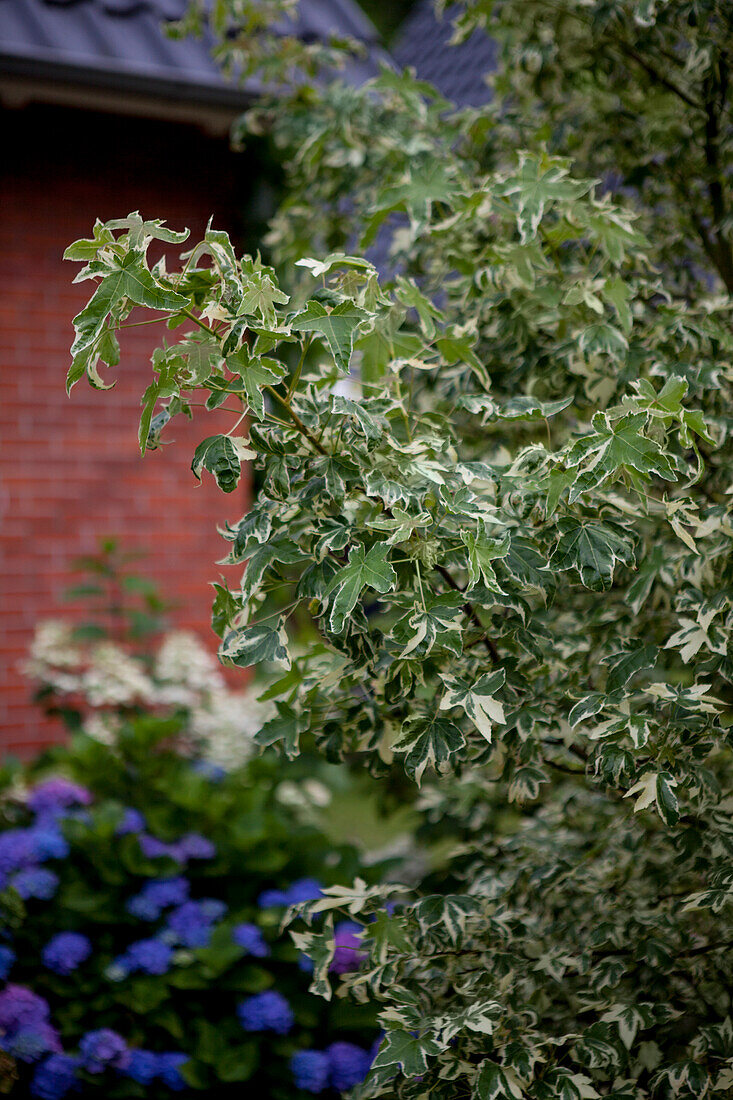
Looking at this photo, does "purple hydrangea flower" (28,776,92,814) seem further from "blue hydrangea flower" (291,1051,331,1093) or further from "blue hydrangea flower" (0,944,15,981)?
"blue hydrangea flower" (291,1051,331,1093)

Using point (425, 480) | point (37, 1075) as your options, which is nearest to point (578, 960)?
point (425, 480)

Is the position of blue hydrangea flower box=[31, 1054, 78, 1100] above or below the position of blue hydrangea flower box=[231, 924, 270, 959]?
below

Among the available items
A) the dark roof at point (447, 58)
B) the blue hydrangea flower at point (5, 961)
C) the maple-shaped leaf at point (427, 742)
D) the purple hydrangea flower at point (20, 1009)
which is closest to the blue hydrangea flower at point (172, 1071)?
the purple hydrangea flower at point (20, 1009)

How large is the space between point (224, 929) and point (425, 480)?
1380 mm

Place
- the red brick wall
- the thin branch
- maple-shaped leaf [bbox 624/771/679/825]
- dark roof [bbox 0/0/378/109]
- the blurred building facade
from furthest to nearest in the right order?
the red brick wall, the blurred building facade, dark roof [bbox 0/0/378/109], the thin branch, maple-shaped leaf [bbox 624/771/679/825]

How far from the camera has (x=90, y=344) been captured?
3.63ft

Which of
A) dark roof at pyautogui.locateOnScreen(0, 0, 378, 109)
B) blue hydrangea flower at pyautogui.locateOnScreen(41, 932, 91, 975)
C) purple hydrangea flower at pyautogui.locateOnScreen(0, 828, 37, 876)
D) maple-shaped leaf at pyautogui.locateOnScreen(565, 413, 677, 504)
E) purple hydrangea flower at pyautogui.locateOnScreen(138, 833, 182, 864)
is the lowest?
purple hydrangea flower at pyautogui.locateOnScreen(0, 828, 37, 876)

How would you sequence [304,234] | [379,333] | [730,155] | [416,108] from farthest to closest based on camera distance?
[304,234]
[416,108]
[730,155]
[379,333]

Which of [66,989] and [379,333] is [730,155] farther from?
[66,989]

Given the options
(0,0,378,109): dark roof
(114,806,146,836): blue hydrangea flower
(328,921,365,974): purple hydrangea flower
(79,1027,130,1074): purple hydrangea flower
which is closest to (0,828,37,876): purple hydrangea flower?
(114,806,146,836): blue hydrangea flower

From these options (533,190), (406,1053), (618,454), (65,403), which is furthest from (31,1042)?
(65,403)

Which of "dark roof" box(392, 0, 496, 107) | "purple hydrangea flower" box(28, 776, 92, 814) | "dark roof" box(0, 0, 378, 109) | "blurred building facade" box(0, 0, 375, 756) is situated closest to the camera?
"purple hydrangea flower" box(28, 776, 92, 814)

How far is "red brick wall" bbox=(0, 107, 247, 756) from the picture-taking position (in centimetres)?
339

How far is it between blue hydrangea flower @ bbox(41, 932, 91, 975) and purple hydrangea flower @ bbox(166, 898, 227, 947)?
19 cm
